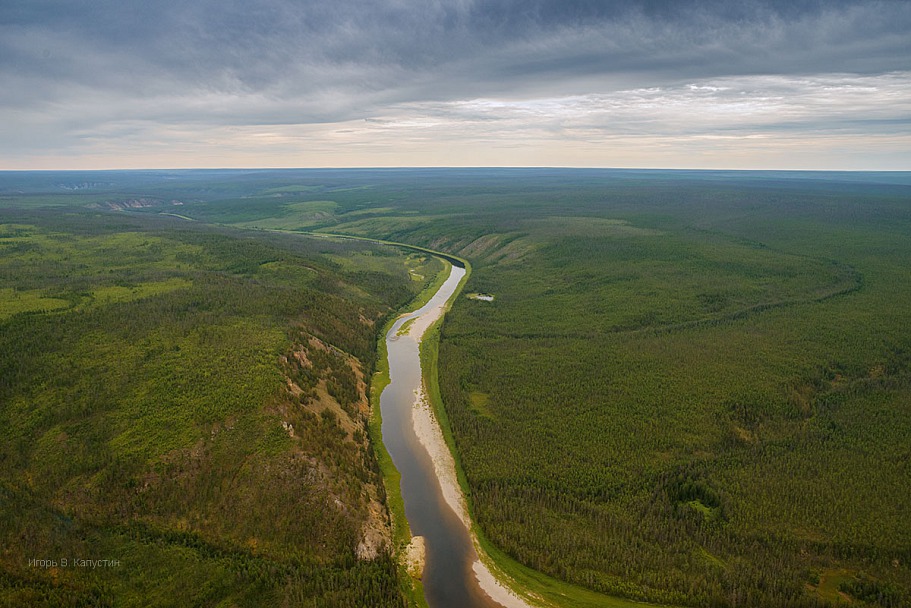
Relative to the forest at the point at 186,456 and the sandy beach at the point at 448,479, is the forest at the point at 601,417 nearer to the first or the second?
the forest at the point at 186,456

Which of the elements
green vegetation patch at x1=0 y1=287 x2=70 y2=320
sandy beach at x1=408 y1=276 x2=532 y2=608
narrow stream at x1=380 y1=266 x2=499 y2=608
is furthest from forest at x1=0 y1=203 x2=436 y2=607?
sandy beach at x1=408 y1=276 x2=532 y2=608

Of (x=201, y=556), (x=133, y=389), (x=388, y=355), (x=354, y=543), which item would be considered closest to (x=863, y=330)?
(x=388, y=355)

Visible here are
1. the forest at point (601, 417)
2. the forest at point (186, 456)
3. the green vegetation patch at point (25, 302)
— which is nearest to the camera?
the forest at point (186, 456)

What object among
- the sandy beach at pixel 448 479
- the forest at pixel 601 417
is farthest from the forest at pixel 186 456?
the sandy beach at pixel 448 479

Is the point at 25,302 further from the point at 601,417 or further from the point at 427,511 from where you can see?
the point at 601,417

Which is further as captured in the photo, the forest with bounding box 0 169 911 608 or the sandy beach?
the forest with bounding box 0 169 911 608

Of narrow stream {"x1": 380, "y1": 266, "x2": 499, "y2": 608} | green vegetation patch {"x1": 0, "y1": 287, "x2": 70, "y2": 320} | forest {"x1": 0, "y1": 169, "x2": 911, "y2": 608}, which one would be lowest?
narrow stream {"x1": 380, "y1": 266, "x2": 499, "y2": 608}

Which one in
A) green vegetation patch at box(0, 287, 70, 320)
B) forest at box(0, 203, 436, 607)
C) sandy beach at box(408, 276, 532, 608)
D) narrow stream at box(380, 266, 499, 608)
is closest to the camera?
forest at box(0, 203, 436, 607)

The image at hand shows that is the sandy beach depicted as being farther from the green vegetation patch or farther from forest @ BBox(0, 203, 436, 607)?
the green vegetation patch

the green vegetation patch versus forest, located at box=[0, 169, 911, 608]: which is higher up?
the green vegetation patch
